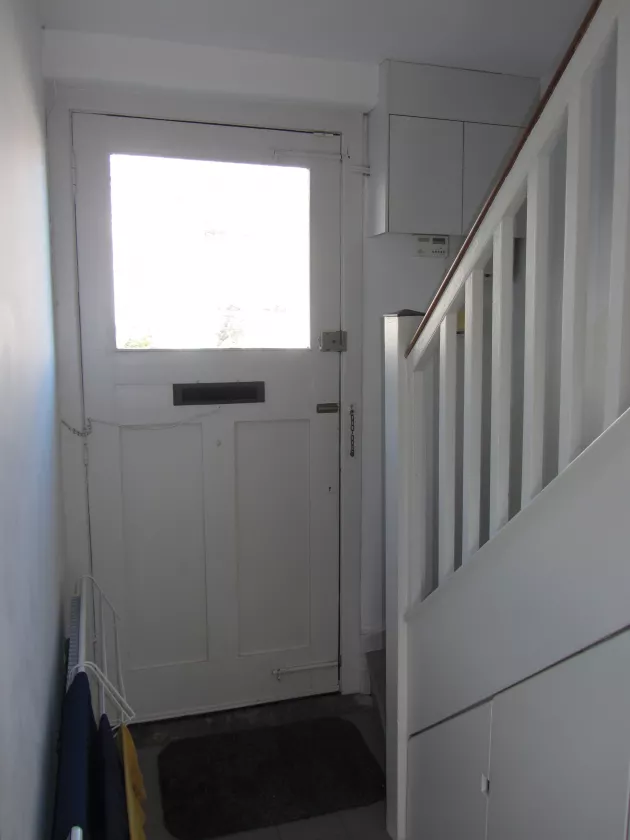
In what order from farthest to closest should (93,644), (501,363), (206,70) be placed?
(206,70), (93,644), (501,363)

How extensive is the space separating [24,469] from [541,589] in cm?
97

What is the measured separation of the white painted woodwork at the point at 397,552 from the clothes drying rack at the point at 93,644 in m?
0.74

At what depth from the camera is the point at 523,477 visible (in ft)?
4.34

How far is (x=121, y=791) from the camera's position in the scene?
1.38 metres

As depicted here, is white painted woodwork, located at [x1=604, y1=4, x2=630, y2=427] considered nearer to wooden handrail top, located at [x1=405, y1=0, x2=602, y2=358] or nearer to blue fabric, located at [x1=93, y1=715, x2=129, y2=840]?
wooden handrail top, located at [x1=405, y1=0, x2=602, y2=358]

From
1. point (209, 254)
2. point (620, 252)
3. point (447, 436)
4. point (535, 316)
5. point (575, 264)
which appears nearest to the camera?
point (620, 252)

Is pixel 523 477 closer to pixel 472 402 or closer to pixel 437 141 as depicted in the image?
pixel 472 402

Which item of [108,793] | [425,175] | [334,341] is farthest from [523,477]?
[425,175]

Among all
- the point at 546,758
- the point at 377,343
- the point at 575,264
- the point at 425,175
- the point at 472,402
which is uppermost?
the point at 425,175

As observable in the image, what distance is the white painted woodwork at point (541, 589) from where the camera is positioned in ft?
3.54

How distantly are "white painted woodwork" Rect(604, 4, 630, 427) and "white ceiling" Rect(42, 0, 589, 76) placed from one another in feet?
3.78

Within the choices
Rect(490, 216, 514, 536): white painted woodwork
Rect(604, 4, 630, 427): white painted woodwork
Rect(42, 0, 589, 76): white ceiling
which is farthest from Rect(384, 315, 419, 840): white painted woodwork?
Rect(42, 0, 589, 76): white ceiling

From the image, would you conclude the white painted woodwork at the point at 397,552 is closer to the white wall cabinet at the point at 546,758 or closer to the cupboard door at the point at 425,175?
the white wall cabinet at the point at 546,758

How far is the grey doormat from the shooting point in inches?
81.0
